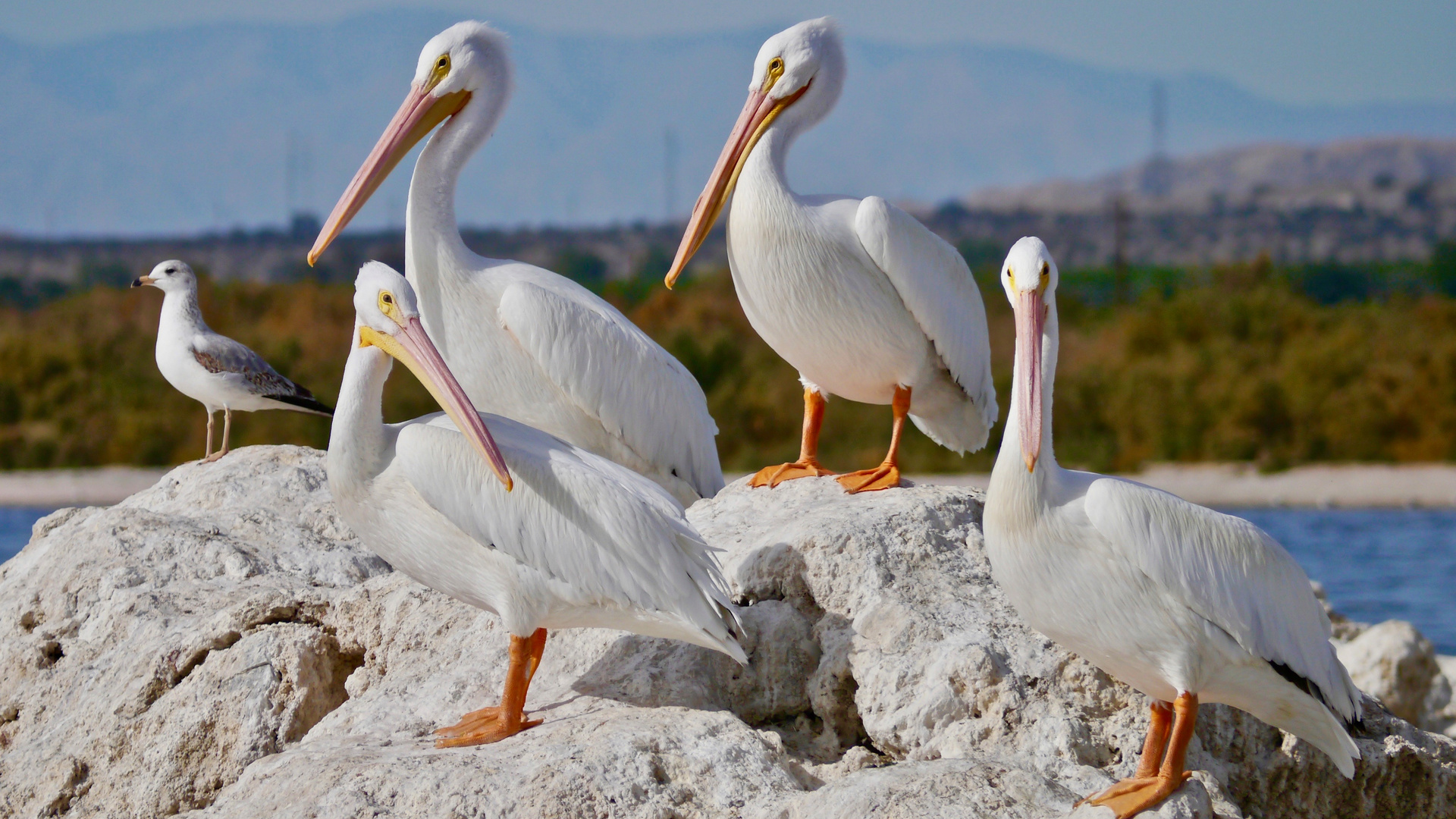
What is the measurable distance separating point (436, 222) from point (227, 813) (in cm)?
203

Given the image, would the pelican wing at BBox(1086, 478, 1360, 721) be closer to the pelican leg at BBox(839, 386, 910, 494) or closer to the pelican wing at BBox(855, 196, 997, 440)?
the pelican leg at BBox(839, 386, 910, 494)

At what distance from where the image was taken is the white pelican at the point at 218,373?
6551mm

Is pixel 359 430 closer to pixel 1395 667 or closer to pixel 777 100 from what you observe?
pixel 777 100

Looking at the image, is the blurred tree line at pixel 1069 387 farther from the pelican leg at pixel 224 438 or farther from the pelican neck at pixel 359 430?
the pelican neck at pixel 359 430

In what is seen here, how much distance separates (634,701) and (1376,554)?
15174 millimetres

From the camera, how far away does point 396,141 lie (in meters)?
5.15

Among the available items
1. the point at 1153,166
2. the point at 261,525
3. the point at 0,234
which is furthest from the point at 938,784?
the point at 1153,166

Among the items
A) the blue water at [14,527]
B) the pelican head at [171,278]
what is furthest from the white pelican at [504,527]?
the blue water at [14,527]

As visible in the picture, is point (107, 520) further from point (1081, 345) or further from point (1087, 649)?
point (1081, 345)

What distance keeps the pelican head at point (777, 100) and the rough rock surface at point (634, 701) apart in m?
0.93

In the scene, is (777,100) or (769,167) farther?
(777,100)

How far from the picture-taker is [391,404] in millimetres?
20578

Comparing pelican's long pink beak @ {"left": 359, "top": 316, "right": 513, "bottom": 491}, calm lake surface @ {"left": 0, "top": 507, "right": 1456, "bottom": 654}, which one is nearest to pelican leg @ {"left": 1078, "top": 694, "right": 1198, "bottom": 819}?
pelican's long pink beak @ {"left": 359, "top": 316, "right": 513, "bottom": 491}

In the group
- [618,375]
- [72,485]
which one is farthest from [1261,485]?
[618,375]
